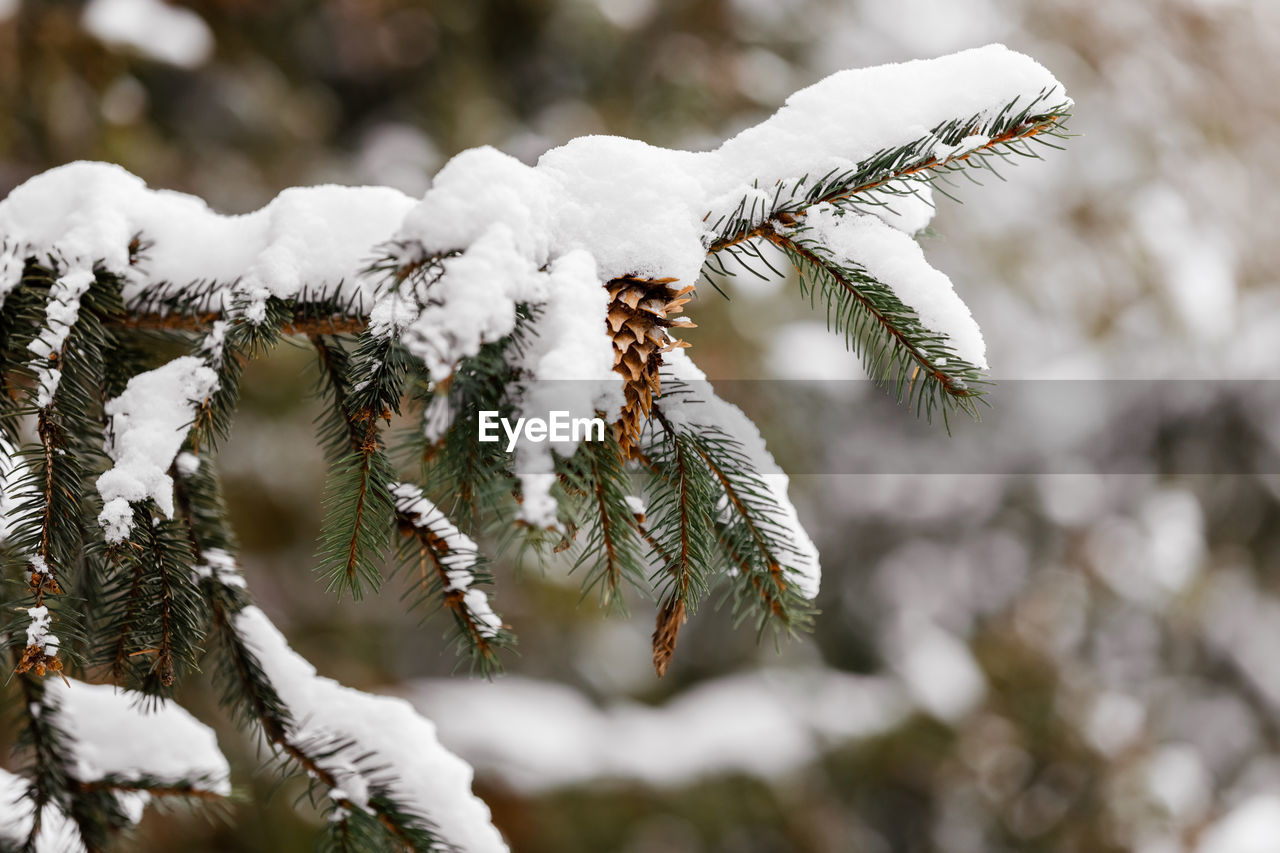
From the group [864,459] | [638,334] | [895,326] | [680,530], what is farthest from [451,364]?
[864,459]

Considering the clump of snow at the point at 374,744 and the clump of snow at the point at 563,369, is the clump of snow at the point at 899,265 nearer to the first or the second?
the clump of snow at the point at 563,369

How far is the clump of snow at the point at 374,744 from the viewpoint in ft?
3.08

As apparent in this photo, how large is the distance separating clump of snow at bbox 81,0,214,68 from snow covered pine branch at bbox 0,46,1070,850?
1845mm

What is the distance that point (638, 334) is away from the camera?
26.6 inches

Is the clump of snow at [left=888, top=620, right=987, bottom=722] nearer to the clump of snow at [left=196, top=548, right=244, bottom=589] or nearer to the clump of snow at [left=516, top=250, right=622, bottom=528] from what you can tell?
the clump of snow at [left=196, top=548, right=244, bottom=589]

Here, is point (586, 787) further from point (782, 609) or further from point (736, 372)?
point (782, 609)

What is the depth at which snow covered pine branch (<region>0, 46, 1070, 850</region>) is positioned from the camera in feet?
2.02

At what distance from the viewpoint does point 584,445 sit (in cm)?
60

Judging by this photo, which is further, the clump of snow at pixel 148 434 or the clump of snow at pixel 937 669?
the clump of snow at pixel 937 669

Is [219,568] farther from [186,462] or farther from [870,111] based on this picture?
[870,111]

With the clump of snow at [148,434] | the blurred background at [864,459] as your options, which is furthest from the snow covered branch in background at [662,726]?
the clump of snow at [148,434]

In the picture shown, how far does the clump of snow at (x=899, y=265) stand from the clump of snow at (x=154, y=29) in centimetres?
250

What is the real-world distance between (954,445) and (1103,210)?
135 cm

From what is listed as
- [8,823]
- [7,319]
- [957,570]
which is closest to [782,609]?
[7,319]
